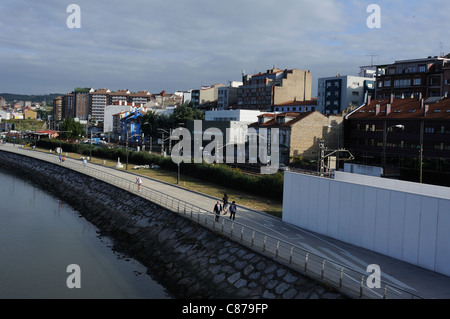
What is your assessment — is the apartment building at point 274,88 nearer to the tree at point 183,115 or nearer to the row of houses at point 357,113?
the row of houses at point 357,113

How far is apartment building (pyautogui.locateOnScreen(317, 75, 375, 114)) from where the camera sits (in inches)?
3937

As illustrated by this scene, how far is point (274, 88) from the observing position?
4380 inches

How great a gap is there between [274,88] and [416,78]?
1450 inches

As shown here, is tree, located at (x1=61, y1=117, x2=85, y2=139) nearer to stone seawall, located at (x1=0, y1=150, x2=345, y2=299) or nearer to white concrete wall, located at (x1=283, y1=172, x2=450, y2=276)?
stone seawall, located at (x1=0, y1=150, x2=345, y2=299)

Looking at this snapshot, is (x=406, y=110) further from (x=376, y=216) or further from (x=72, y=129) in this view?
(x=72, y=129)

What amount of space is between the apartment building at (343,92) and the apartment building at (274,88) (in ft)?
39.3

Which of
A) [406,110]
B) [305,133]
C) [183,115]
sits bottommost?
[305,133]

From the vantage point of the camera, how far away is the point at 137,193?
41.0 meters

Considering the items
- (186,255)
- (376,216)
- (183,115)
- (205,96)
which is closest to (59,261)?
(186,255)

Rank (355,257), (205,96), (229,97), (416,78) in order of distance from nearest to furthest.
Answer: (355,257)
(416,78)
(229,97)
(205,96)

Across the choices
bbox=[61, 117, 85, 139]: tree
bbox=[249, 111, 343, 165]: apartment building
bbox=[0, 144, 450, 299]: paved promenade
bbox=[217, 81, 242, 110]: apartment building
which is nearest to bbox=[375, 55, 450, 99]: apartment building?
bbox=[249, 111, 343, 165]: apartment building

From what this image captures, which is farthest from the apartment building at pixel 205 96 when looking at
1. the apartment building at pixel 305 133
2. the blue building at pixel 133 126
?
the apartment building at pixel 305 133

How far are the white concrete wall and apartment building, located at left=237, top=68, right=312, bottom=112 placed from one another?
86.2m

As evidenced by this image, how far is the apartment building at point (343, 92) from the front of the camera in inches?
3937
